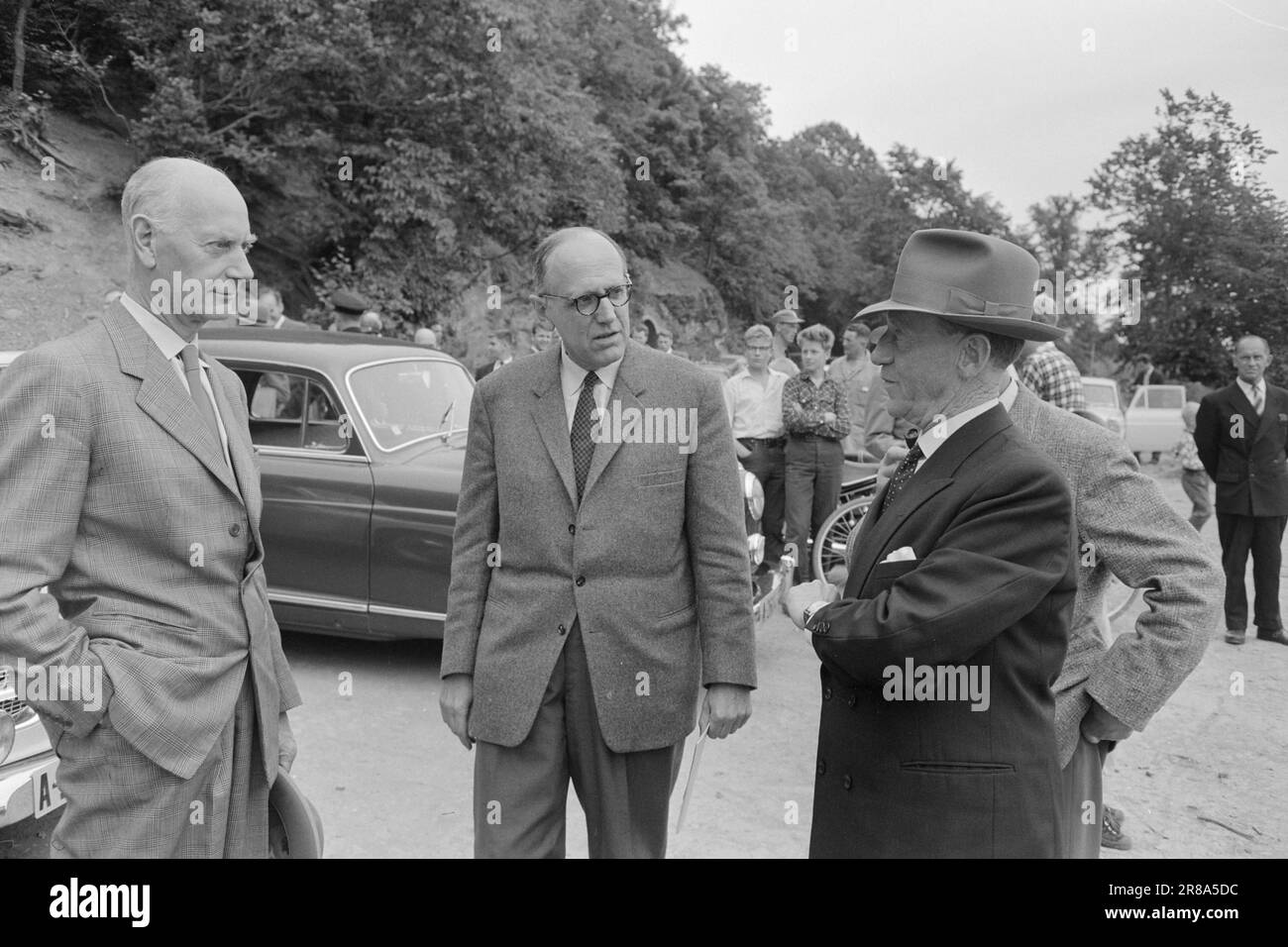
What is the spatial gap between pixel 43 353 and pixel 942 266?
5.98 feet

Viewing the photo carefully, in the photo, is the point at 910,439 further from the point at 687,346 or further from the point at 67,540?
the point at 687,346

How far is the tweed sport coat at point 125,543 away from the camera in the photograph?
186 centimetres

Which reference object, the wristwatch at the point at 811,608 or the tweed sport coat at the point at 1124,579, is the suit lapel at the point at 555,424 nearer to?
the wristwatch at the point at 811,608

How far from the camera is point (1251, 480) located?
7.18 metres

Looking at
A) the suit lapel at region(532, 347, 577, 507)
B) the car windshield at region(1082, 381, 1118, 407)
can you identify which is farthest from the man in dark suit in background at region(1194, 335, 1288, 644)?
the car windshield at region(1082, 381, 1118, 407)

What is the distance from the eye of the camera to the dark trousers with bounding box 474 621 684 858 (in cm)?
241

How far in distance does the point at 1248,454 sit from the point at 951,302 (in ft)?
Result: 21.4

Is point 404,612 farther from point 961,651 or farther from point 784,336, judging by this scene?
point 784,336

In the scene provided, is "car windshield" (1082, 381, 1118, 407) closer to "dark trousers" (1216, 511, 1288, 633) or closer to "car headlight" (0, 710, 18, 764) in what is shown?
"dark trousers" (1216, 511, 1288, 633)

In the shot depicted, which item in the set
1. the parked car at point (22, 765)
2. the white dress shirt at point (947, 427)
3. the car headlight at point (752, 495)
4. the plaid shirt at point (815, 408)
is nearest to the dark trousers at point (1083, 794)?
the white dress shirt at point (947, 427)

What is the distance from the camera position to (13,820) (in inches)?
113

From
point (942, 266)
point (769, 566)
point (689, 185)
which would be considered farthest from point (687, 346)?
point (942, 266)

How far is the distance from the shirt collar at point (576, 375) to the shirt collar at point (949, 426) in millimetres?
901

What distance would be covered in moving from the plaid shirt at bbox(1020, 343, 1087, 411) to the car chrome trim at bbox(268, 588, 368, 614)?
12.8 feet
